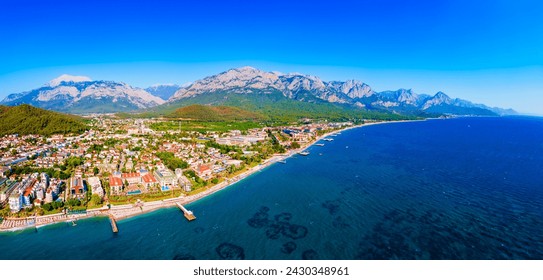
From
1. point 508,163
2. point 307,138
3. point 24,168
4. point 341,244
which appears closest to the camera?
point 341,244

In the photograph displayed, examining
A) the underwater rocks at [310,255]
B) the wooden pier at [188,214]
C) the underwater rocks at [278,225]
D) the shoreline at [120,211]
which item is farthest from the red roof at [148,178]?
the underwater rocks at [310,255]

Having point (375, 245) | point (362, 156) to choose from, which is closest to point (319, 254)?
point (375, 245)

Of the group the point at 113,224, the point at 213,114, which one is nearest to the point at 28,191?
the point at 113,224

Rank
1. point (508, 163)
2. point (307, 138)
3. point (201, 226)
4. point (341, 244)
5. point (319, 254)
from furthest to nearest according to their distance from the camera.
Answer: point (307, 138), point (508, 163), point (201, 226), point (341, 244), point (319, 254)

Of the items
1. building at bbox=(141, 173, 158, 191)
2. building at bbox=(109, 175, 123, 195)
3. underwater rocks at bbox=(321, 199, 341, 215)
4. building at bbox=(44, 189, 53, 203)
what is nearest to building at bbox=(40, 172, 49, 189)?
building at bbox=(44, 189, 53, 203)

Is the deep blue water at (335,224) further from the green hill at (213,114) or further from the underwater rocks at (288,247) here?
the green hill at (213,114)

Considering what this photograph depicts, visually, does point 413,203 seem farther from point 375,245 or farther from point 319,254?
point 319,254

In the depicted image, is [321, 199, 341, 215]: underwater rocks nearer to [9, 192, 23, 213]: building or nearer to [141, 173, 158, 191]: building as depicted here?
[141, 173, 158, 191]: building

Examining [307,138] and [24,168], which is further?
[307,138]
